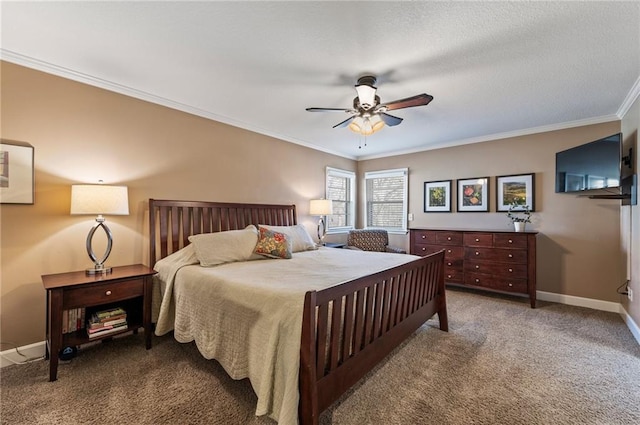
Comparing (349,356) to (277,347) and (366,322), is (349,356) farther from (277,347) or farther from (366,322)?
(277,347)

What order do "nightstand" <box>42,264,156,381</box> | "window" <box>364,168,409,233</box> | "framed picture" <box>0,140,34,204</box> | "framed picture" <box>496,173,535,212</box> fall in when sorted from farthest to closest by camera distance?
"window" <box>364,168,409,233</box> → "framed picture" <box>496,173,535,212</box> → "framed picture" <box>0,140,34,204</box> → "nightstand" <box>42,264,156,381</box>

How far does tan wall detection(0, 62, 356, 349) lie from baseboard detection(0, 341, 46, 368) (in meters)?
0.06

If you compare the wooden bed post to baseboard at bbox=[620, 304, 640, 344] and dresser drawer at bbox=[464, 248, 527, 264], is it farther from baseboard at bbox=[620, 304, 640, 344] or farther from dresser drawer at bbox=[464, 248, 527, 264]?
dresser drawer at bbox=[464, 248, 527, 264]

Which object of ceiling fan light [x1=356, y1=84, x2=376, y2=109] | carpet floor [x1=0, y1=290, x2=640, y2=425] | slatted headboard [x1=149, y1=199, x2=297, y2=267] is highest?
ceiling fan light [x1=356, y1=84, x2=376, y2=109]

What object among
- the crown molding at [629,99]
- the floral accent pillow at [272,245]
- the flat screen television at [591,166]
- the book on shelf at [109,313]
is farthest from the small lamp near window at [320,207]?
the crown molding at [629,99]

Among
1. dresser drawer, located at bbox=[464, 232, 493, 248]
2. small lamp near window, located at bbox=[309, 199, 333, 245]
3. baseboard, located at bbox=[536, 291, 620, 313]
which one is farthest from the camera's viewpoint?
small lamp near window, located at bbox=[309, 199, 333, 245]

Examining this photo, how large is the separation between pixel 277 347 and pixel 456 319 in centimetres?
259

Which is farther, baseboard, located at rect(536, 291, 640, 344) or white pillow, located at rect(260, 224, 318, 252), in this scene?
white pillow, located at rect(260, 224, 318, 252)

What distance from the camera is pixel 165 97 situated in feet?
10.3

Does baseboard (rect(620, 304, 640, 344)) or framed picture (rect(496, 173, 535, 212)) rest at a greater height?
framed picture (rect(496, 173, 535, 212))

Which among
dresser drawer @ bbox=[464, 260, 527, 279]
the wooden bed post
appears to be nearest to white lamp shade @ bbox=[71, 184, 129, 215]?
the wooden bed post

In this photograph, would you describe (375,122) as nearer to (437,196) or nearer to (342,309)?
(342,309)

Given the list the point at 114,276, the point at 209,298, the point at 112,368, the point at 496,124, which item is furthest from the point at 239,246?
the point at 496,124

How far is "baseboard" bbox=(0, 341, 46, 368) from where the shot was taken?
7.54 ft
